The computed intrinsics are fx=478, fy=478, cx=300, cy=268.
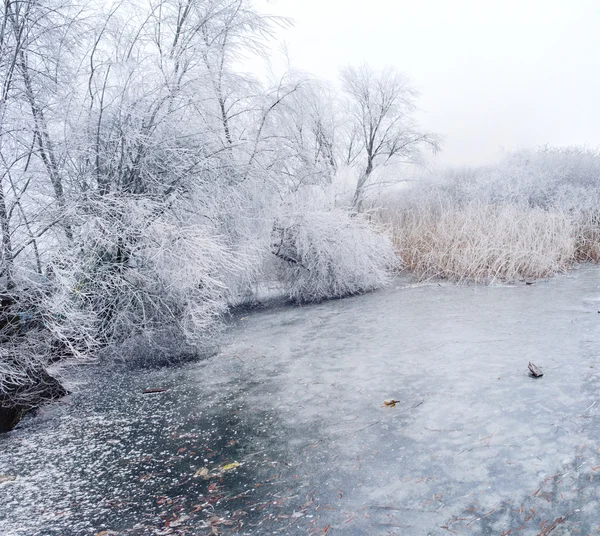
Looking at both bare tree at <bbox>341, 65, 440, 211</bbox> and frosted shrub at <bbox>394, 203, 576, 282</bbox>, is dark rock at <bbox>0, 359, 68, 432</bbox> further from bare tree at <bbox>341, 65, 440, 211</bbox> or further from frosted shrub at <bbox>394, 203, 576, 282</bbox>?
bare tree at <bbox>341, 65, 440, 211</bbox>

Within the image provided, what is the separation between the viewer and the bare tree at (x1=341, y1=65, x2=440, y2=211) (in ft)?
55.0

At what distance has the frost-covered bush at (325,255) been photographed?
769 centimetres

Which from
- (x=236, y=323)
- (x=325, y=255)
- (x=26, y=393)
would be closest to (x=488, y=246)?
(x=325, y=255)

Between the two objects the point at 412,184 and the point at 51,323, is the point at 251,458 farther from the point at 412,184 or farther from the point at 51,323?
the point at 412,184

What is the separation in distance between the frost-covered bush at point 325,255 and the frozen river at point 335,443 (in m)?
2.61

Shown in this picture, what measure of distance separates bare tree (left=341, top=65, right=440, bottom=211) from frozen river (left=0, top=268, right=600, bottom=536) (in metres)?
12.3

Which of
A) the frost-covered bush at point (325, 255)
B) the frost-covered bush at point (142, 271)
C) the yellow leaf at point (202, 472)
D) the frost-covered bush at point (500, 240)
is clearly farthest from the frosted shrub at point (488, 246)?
the yellow leaf at point (202, 472)

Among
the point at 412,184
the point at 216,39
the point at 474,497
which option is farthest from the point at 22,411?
the point at 412,184

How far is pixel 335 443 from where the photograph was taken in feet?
10.00

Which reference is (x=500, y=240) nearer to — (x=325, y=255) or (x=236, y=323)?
(x=325, y=255)

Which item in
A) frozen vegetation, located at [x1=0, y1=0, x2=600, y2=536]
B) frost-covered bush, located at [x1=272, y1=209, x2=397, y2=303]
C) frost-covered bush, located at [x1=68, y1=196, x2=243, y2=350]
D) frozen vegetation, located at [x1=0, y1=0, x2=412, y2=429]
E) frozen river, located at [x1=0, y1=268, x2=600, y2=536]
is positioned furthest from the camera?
frost-covered bush, located at [x1=272, y1=209, x2=397, y2=303]

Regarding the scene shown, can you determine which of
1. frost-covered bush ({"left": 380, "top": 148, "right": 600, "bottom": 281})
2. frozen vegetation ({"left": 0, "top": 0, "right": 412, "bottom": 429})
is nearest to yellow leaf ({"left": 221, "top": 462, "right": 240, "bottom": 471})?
frozen vegetation ({"left": 0, "top": 0, "right": 412, "bottom": 429})

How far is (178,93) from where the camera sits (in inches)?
229

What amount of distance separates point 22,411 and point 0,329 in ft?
2.42
